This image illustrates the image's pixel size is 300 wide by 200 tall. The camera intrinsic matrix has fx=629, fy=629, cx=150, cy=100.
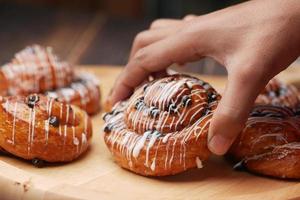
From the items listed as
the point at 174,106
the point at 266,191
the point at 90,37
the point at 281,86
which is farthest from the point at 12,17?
the point at 266,191

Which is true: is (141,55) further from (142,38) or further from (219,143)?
(219,143)

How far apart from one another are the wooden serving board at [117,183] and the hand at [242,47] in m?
0.14

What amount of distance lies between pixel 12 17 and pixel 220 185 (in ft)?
8.94

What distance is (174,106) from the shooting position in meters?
1.86

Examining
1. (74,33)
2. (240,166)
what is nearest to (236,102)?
(240,166)

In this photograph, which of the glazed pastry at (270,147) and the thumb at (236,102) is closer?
the thumb at (236,102)

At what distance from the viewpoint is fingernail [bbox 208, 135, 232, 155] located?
172 centimetres

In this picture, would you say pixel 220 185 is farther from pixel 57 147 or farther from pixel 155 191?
pixel 57 147

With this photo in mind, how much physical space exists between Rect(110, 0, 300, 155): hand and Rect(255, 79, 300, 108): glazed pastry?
0.55m

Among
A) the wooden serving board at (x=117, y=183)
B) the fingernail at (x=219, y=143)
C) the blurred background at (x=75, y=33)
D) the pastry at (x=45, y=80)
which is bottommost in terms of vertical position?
the wooden serving board at (x=117, y=183)

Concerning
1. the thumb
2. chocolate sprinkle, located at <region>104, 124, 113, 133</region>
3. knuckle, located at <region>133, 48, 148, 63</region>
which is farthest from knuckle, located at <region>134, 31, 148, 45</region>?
the thumb

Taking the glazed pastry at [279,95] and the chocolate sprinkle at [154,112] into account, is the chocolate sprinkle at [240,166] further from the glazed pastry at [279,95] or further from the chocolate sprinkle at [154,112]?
the glazed pastry at [279,95]

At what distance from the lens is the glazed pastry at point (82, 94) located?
2404 mm

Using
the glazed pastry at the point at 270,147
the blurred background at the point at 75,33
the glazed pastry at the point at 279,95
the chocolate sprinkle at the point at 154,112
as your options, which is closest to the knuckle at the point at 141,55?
the chocolate sprinkle at the point at 154,112
